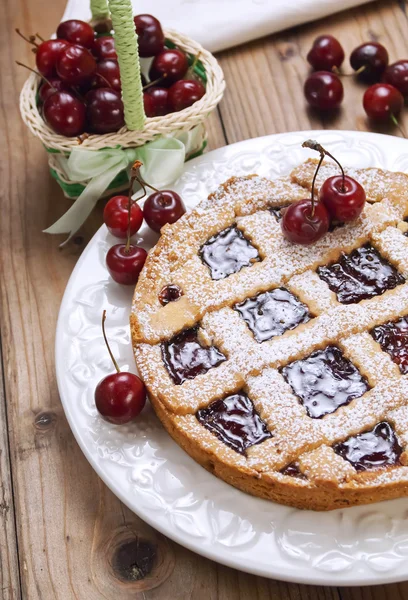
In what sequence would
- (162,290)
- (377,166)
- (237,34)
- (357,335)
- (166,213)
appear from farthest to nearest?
(237,34) < (377,166) < (166,213) < (162,290) < (357,335)

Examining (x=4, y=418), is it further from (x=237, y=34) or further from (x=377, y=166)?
(x=237, y=34)

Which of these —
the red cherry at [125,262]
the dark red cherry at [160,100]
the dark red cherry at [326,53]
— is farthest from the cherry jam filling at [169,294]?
the dark red cherry at [326,53]

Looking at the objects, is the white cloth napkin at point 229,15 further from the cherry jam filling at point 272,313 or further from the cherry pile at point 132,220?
the cherry jam filling at point 272,313

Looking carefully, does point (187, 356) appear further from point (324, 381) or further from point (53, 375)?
point (53, 375)

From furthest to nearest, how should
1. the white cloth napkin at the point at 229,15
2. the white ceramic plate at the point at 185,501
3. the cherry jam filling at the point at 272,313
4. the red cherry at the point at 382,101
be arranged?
the white cloth napkin at the point at 229,15 < the red cherry at the point at 382,101 < the cherry jam filling at the point at 272,313 < the white ceramic plate at the point at 185,501

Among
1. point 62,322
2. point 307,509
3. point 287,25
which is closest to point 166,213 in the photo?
point 62,322
